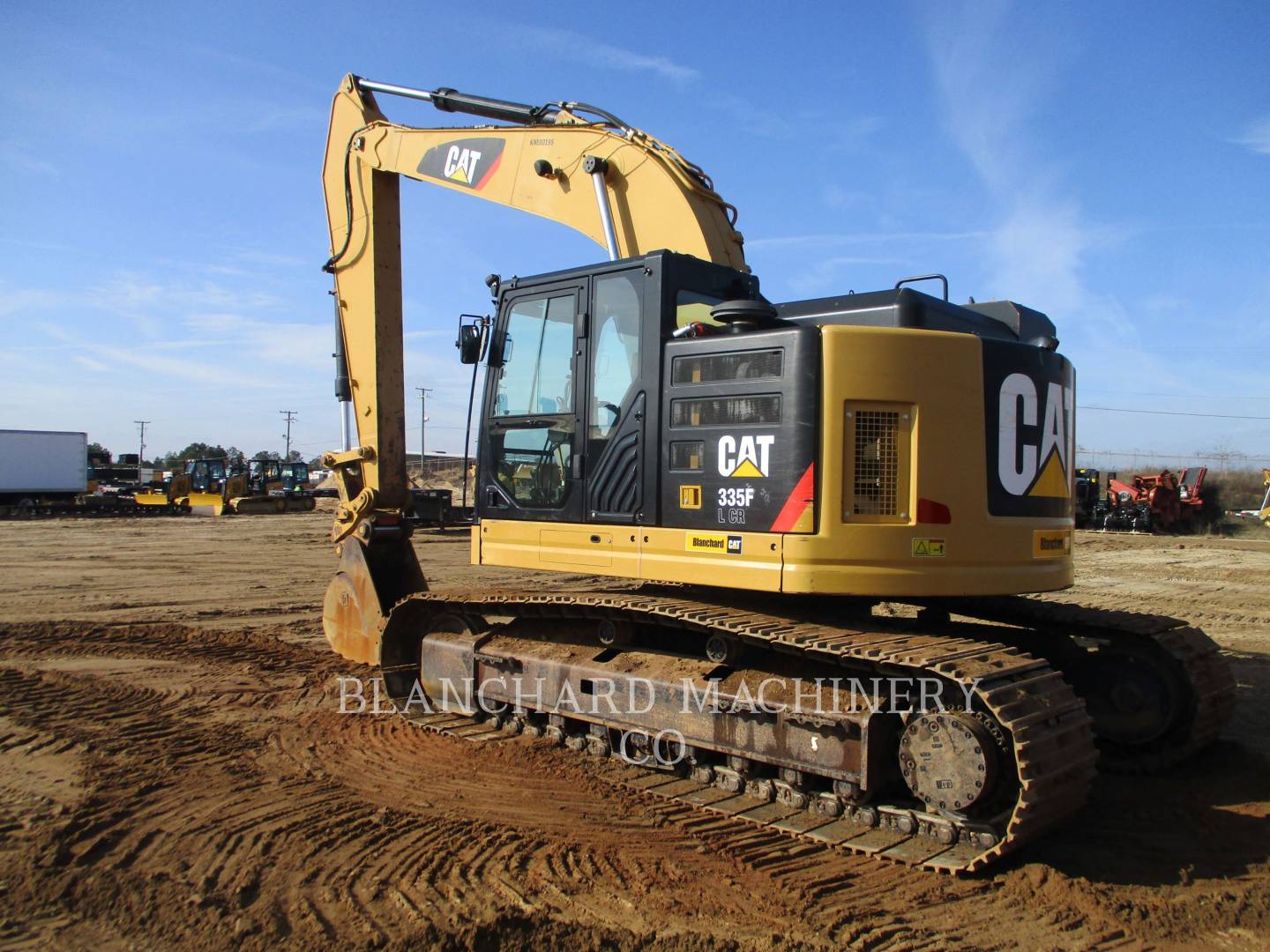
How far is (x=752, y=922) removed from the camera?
12.4 ft

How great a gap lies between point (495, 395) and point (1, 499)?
40079 millimetres

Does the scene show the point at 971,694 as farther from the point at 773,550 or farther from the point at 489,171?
the point at 489,171

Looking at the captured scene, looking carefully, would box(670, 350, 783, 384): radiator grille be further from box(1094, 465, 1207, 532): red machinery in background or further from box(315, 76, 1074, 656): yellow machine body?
box(1094, 465, 1207, 532): red machinery in background

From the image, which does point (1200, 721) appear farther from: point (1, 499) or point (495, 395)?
point (1, 499)

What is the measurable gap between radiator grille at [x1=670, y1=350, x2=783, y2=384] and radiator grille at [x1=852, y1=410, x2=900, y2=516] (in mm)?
507

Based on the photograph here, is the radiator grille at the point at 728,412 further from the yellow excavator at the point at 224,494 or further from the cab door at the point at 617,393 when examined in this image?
the yellow excavator at the point at 224,494

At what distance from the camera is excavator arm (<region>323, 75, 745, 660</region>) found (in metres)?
6.62

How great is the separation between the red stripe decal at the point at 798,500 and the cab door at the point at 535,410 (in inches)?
56.6

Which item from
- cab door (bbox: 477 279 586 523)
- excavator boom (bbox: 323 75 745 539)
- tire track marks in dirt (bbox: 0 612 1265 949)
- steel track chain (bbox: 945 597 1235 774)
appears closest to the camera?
tire track marks in dirt (bbox: 0 612 1265 949)

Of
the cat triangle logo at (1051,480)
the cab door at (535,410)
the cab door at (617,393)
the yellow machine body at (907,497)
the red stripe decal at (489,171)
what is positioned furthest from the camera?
the red stripe decal at (489,171)

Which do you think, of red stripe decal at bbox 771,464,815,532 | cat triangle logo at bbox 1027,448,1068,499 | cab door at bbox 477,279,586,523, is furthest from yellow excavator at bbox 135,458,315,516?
cat triangle logo at bbox 1027,448,1068,499

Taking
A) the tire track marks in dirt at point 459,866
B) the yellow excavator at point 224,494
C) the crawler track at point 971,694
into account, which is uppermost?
the yellow excavator at point 224,494

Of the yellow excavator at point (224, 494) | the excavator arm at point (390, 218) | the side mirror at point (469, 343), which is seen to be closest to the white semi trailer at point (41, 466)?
the yellow excavator at point (224, 494)

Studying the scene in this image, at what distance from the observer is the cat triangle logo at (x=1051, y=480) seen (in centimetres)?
511
